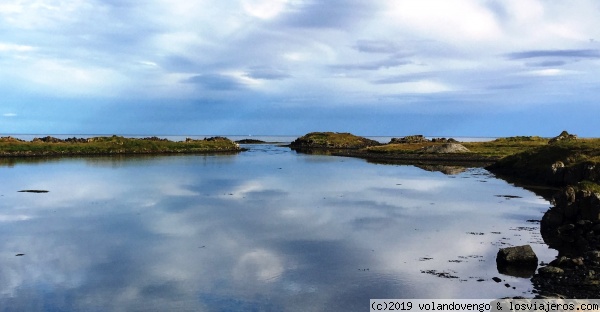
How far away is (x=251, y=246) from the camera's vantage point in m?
30.5

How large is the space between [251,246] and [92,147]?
12794cm

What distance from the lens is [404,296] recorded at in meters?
21.1

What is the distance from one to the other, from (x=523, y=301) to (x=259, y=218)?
26.9 metres

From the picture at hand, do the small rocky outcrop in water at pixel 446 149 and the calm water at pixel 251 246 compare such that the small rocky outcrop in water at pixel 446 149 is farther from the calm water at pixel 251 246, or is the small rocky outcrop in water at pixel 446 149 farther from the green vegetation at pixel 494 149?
the calm water at pixel 251 246

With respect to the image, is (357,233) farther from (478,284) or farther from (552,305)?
(552,305)

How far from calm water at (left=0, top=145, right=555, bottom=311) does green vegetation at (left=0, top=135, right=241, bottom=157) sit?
80.2m

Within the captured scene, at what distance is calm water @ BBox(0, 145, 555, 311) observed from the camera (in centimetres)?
2116

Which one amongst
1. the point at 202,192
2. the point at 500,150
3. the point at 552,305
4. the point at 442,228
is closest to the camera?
the point at 552,305

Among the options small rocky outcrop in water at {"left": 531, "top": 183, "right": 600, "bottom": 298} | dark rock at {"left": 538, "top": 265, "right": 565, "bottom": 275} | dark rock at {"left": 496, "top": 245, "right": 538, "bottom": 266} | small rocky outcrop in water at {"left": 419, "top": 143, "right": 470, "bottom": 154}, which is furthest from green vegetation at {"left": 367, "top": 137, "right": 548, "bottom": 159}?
dark rock at {"left": 538, "top": 265, "right": 565, "bottom": 275}

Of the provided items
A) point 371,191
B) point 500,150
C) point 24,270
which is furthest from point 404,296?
point 500,150

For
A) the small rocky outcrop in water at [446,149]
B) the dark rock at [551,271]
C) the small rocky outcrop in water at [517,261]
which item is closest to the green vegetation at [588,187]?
the small rocky outcrop in water at [517,261]

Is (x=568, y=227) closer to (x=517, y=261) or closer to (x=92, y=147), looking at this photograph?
(x=517, y=261)

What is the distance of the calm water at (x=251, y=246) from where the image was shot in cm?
2116

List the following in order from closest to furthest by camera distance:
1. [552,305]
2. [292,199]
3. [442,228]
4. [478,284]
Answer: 1. [552,305]
2. [478,284]
3. [442,228]
4. [292,199]
